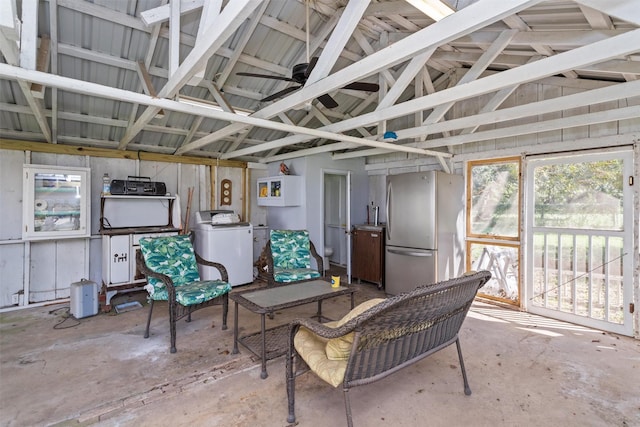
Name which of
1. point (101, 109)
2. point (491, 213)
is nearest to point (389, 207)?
point (491, 213)

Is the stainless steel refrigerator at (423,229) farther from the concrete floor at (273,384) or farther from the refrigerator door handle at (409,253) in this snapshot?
the concrete floor at (273,384)

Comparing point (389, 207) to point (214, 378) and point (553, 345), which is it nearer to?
point (553, 345)

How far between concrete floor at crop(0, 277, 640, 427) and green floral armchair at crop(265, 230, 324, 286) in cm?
93

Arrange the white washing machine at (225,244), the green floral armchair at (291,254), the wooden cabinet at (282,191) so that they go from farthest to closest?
the wooden cabinet at (282,191) < the white washing machine at (225,244) < the green floral armchair at (291,254)

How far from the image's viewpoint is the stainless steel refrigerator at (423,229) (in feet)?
13.8

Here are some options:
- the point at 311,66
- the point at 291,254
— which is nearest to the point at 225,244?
the point at 291,254

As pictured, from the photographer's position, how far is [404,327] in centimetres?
178

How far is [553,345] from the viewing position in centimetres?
309

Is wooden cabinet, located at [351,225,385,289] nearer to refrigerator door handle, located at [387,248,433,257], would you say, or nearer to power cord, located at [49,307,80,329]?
refrigerator door handle, located at [387,248,433,257]

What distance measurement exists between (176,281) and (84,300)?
1.26 meters

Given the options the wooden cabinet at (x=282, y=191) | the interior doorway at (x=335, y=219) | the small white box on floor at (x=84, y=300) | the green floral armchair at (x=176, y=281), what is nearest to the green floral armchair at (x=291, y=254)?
the green floral armchair at (x=176, y=281)

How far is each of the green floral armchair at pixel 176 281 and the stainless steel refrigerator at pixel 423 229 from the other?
2460mm

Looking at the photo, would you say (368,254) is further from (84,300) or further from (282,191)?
(84,300)

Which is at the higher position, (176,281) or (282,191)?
(282,191)
